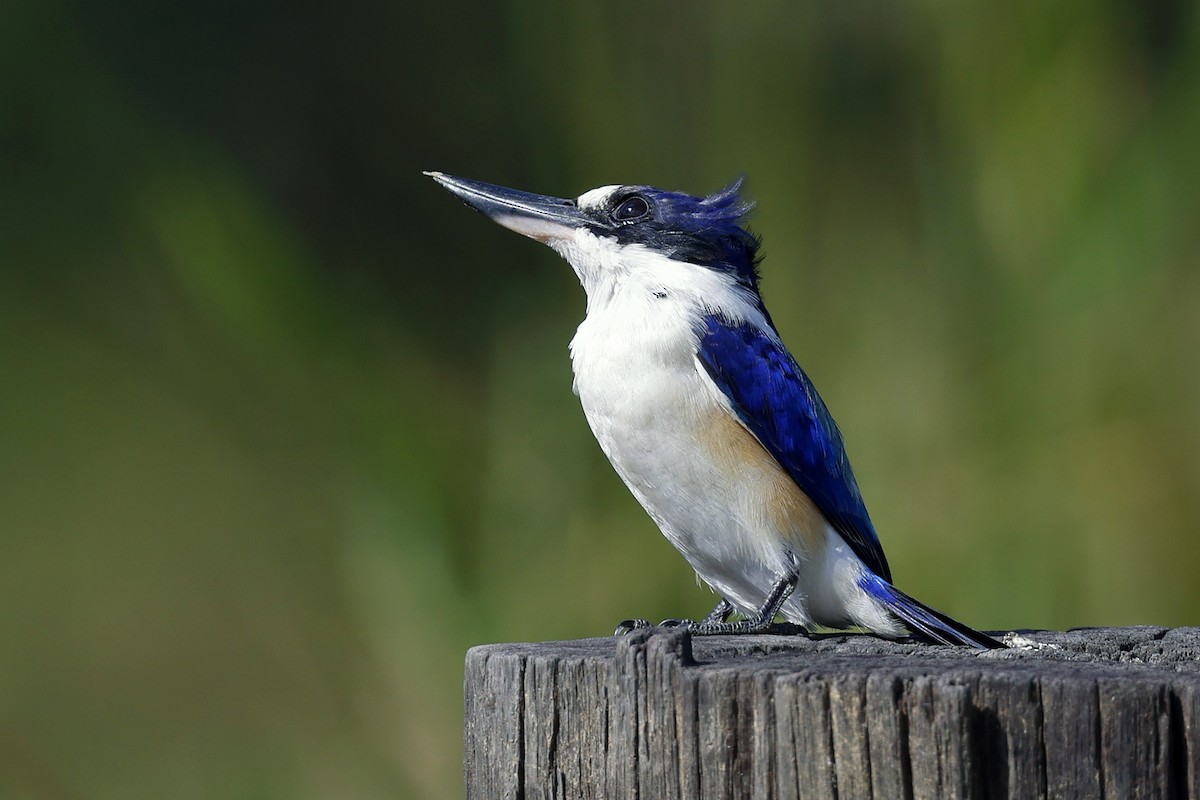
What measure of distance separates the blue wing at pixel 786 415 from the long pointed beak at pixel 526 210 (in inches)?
19.9

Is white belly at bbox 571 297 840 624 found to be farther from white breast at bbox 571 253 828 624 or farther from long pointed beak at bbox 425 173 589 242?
long pointed beak at bbox 425 173 589 242

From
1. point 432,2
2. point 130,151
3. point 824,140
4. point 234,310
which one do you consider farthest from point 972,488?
point 130,151

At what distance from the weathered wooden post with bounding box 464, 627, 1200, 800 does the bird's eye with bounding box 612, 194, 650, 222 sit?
158 centimetres

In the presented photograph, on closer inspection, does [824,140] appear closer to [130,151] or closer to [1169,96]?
[1169,96]

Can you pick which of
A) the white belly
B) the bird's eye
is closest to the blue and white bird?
the white belly

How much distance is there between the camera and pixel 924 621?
2.77 m

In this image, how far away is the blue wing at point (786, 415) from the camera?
3.02 metres

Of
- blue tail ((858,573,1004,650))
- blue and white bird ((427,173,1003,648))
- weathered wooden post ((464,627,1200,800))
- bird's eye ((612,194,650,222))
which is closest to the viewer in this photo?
weathered wooden post ((464,627,1200,800))

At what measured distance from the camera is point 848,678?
1.67 metres

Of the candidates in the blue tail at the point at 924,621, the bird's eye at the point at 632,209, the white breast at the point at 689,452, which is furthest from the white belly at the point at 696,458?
the bird's eye at the point at 632,209

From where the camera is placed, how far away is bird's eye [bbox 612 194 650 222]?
3.37 metres

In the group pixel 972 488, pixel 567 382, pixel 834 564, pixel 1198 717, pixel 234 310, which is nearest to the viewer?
pixel 1198 717

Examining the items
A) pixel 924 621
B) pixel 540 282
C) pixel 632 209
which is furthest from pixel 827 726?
pixel 540 282

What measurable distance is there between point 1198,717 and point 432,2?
5.56 meters
